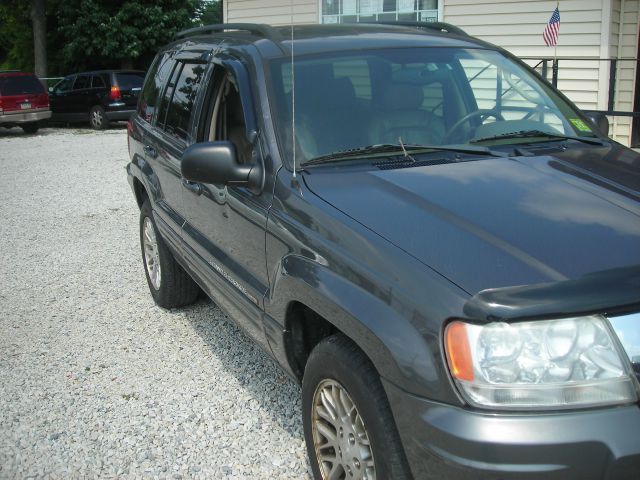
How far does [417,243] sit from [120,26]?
25.6m

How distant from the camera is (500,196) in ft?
8.89

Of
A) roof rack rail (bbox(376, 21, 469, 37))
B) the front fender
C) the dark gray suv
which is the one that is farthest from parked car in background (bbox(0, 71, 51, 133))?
the front fender

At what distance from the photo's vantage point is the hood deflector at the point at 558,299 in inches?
80.5

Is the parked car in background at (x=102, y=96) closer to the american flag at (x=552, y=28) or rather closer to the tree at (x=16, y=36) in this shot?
the tree at (x=16, y=36)

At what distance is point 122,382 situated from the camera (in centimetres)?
427

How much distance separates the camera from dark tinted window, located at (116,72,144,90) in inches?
797

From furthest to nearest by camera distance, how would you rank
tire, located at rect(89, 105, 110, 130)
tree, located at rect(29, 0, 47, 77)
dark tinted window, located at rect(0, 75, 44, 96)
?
tree, located at rect(29, 0, 47, 77)
tire, located at rect(89, 105, 110, 130)
dark tinted window, located at rect(0, 75, 44, 96)

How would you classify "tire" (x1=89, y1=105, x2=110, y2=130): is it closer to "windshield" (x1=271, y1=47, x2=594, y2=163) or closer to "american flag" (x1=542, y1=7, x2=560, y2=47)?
"american flag" (x1=542, y1=7, x2=560, y2=47)

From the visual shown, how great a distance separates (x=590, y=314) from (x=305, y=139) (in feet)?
5.20

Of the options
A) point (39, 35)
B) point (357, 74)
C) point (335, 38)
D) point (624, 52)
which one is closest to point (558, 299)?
point (357, 74)

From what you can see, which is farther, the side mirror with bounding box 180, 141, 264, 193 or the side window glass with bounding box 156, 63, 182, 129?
the side window glass with bounding box 156, 63, 182, 129

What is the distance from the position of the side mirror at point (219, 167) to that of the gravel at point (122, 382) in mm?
1170

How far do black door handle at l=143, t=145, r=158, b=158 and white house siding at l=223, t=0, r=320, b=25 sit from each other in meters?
10.2

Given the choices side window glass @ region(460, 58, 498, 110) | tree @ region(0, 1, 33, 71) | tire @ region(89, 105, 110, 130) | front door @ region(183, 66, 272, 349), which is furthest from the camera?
tree @ region(0, 1, 33, 71)
